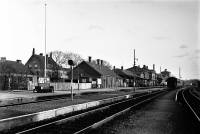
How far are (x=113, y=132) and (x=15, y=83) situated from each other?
37138 millimetres

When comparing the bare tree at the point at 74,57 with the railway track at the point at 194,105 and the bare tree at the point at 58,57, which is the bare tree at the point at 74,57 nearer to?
the bare tree at the point at 58,57

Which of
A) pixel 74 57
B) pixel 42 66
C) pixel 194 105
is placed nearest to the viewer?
pixel 194 105

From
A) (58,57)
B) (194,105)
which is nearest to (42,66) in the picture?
(58,57)

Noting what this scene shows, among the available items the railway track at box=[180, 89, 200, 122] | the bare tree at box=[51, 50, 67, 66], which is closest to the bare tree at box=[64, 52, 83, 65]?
the bare tree at box=[51, 50, 67, 66]

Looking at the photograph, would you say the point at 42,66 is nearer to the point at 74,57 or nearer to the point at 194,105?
the point at 74,57

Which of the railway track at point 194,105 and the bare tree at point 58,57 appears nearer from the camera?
the railway track at point 194,105

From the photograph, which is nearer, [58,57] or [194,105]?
[194,105]

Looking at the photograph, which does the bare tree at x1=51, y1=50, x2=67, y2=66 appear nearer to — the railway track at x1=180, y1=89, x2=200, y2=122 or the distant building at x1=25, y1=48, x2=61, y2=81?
the distant building at x1=25, y1=48, x2=61, y2=81

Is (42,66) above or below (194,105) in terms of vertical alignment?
above

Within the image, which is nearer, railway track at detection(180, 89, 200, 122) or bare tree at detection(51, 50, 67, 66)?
railway track at detection(180, 89, 200, 122)

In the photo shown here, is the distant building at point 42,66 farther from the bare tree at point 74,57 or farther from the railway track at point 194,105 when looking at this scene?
the railway track at point 194,105

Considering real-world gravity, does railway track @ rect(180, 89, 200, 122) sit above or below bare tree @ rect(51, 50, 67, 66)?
below

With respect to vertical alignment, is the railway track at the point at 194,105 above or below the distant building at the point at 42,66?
below

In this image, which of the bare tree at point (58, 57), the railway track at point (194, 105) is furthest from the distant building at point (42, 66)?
the railway track at point (194, 105)
